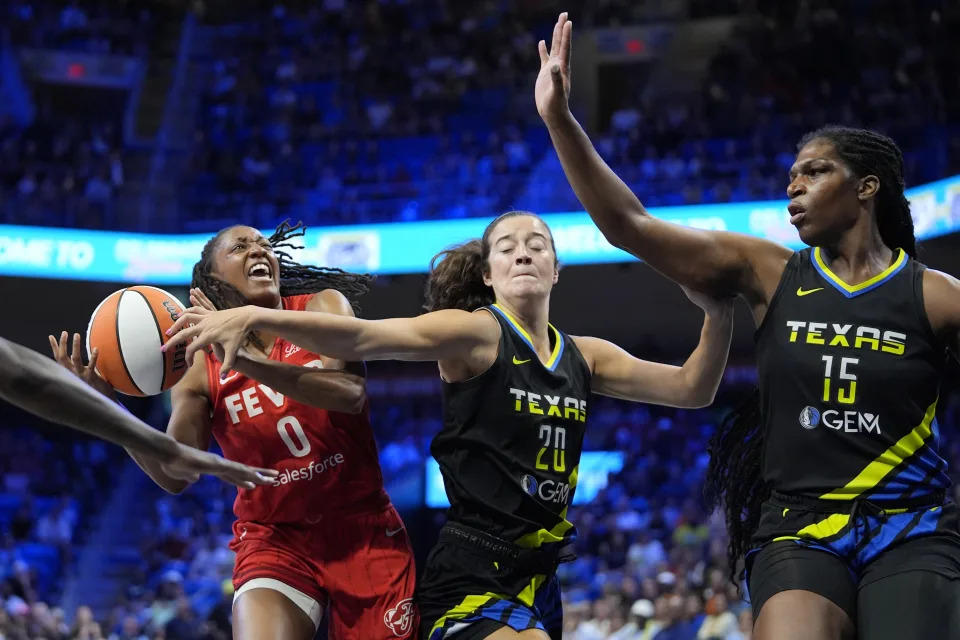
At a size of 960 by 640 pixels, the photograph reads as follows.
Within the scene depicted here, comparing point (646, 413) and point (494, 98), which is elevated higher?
point (494, 98)

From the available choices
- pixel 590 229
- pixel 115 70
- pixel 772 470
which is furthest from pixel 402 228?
pixel 772 470

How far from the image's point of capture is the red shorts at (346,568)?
3.65 metres

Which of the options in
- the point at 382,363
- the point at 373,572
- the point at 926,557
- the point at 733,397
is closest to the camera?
the point at 926,557

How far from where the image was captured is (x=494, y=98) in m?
16.4

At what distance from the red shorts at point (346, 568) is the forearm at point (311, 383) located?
1.45 feet

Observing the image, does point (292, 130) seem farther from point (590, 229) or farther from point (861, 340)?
point (861, 340)

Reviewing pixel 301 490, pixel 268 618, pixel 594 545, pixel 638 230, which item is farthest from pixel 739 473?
pixel 594 545

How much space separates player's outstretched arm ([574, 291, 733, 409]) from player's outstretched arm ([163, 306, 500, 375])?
2.18 ft

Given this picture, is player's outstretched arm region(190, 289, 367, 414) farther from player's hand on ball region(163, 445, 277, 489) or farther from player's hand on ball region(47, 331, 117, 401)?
player's hand on ball region(163, 445, 277, 489)

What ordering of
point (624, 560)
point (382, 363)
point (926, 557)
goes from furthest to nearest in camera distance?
point (382, 363), point (624, 560), point (926, 557)

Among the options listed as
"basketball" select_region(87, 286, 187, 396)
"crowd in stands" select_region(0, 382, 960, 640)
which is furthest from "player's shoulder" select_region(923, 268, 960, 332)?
"crowd in stands" select_region(0, 382, 960, 640)

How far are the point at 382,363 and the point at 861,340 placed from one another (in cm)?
1356

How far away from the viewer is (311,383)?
3.56m

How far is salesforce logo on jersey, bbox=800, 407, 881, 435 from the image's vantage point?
9.39ft
